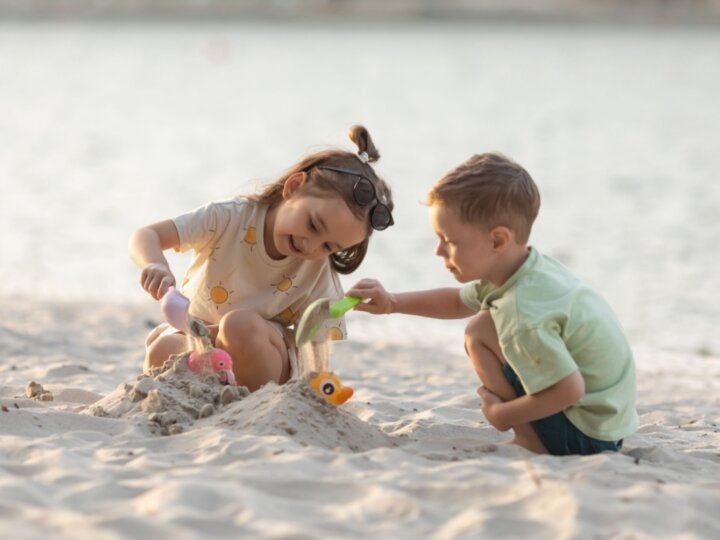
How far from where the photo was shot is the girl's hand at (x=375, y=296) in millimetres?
3354

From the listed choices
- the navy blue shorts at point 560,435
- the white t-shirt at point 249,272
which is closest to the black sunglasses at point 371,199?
the white t-shirt at point 249,272

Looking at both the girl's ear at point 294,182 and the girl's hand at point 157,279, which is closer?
the girl's hand at point 157,279

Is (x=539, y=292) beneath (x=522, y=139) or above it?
beneath

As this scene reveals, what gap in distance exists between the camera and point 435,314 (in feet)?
11.2

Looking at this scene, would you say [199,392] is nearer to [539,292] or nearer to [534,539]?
[539,292]

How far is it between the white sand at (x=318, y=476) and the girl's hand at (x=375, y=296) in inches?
13.9

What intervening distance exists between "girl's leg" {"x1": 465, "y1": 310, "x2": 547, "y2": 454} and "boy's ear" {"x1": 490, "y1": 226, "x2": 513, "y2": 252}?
0.21 m

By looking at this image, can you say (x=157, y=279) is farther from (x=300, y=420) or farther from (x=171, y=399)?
(x=300, y=420)

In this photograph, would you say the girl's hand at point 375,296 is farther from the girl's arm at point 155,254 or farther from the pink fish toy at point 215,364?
the girl's arm at point 155,254

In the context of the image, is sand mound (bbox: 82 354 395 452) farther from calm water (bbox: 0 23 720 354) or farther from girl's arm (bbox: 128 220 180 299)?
calm water (bbox: 0 23 720 354)

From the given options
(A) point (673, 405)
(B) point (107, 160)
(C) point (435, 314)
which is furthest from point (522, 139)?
(C) point (435, 314)

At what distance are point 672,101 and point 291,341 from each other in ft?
78.4

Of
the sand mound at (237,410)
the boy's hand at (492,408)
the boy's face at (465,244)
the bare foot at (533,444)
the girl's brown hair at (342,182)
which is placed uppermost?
the girl's brown hair at (342,182)

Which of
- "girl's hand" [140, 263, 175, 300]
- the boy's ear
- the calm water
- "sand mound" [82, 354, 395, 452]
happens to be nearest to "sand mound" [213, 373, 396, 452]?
"sand mound" [82, 354, 395, 452]
